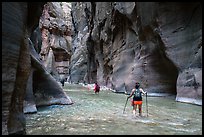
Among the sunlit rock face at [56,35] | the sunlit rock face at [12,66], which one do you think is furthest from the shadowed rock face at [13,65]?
the sunlit rock face at [56,35]

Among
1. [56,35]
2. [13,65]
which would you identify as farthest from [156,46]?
[56,35]

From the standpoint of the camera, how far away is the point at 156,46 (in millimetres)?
21531

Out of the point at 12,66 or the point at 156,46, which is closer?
the point at 12,66

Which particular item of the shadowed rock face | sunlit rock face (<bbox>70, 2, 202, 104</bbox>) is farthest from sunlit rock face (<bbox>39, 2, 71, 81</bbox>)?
the shadowed rock face

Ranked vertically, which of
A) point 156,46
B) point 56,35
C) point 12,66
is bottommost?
point 12,66

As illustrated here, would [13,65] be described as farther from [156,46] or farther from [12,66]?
[156,46]

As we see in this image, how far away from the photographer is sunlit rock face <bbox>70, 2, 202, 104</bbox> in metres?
16.5

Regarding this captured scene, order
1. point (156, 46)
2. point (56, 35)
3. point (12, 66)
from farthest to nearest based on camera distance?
1. point (56, 35)
2. point (156, 46)
3. point (12, 66)

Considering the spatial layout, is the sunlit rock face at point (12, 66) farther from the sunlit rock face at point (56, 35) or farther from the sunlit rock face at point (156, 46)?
Result: the sunlit rock face at point (56, 35)

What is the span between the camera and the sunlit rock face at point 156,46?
16547 millimetres

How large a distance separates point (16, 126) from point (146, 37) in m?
18.7

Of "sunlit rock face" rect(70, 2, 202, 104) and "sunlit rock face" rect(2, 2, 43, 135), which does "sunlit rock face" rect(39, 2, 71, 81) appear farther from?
"sunlit rock face" rect(2, 2, 43, 135)

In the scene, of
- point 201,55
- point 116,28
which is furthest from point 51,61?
point 201,55

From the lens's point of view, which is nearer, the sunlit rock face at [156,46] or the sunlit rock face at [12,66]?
the sunlit rock face at [12,66]
